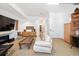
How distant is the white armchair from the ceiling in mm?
630

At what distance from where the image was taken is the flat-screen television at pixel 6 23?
2571 mm

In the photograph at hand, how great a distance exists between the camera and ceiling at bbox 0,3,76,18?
263cm

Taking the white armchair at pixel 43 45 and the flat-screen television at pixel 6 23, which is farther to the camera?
the white armchair at pixel 43 45

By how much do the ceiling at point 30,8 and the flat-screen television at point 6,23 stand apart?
17 centimetres

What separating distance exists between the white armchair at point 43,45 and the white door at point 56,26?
17 cm

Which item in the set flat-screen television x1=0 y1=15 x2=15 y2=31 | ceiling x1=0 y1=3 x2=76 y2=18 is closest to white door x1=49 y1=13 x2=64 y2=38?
ceiling x1=0 y1=3 x2=76 y2=18

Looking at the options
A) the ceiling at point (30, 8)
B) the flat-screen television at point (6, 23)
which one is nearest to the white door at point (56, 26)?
the ceiling at point (30, 8)

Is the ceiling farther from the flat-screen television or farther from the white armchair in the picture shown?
the white armchair

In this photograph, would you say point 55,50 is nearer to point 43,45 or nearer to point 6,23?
point 43,45

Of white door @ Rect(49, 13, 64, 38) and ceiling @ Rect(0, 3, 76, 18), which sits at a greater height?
ceiling @ Rect(0, 3, 76, 18)

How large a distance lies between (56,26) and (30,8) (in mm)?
761

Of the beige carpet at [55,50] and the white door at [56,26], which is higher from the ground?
the white door at [56,26]

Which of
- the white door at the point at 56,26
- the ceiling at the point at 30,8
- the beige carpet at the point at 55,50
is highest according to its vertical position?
the ceiling at the point at 30,8

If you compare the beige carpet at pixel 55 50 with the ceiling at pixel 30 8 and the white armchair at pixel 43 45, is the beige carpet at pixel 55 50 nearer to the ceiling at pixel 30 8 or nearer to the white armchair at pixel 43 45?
the white armchair at pixel 43 45
